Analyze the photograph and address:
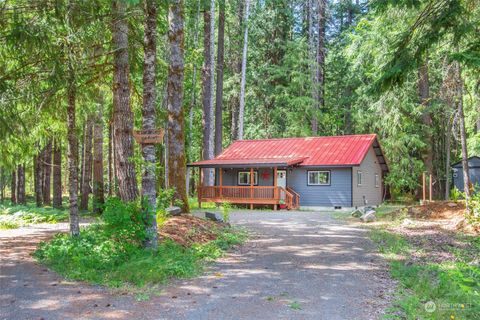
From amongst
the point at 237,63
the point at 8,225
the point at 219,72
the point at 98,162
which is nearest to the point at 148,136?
the point at 8,225

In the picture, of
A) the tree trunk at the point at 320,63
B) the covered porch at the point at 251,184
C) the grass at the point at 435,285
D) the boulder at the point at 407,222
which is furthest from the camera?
the tree trunk at the point at 320,63

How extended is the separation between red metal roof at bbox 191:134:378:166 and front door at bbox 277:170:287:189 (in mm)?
796

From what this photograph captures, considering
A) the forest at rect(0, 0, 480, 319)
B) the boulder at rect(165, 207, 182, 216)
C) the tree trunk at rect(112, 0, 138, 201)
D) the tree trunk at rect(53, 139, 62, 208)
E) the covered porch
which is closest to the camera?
the forest at rect(0, 0, 480, 319)

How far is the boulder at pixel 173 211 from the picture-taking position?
10.4 m

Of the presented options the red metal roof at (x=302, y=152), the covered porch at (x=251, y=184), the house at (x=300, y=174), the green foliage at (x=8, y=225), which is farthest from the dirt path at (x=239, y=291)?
the red metal roof at (x=302, y=152)

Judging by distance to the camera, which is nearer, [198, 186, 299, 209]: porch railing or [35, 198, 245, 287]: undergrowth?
[35, 198, 245, 287]: undergrowth

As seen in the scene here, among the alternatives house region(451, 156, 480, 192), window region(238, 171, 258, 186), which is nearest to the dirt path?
window region(238, 171, 258, 186)

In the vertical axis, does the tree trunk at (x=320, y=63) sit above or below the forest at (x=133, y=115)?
above

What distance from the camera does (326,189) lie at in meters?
22.7

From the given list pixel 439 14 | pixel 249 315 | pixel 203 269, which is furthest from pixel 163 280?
pixel 439 14

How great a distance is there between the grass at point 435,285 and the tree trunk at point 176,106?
17.8 ft

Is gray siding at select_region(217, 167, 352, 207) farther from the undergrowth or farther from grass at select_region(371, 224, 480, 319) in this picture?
A: the undergrowth

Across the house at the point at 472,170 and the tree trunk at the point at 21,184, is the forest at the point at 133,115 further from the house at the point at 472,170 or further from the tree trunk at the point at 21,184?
the house at the point at 472,170

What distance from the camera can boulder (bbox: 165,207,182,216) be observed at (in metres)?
10.4
